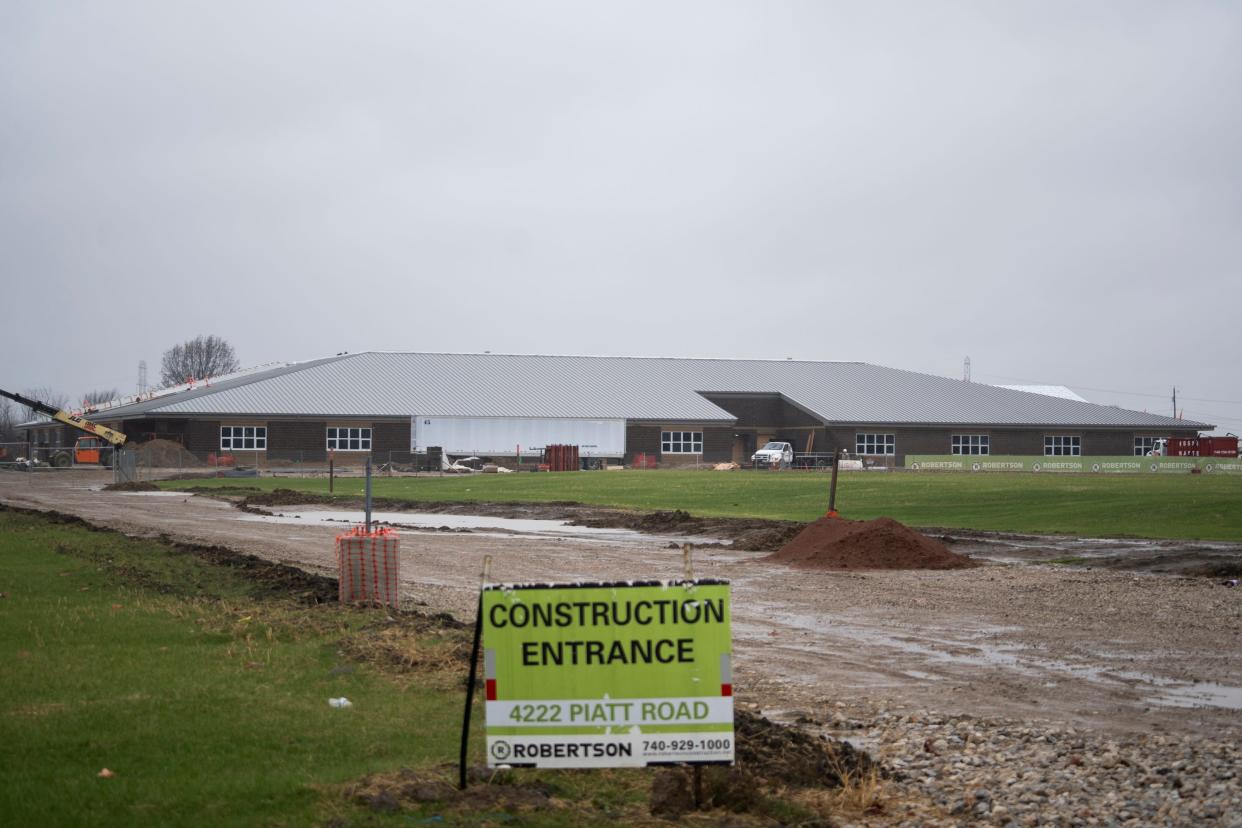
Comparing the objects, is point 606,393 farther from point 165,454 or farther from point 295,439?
point 165,454

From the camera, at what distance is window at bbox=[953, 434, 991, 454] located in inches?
3580

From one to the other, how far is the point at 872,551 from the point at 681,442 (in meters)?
64.8

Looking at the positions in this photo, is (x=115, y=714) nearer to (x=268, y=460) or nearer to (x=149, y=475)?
(x=149, y=475)

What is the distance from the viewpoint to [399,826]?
7223mm

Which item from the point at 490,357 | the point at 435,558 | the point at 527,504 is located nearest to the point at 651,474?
the point at 527,504

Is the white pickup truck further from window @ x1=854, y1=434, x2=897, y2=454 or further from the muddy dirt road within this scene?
the muddy dirt road

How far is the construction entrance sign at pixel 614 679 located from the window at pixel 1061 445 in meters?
88.9

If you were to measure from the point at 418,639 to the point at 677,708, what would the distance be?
21.5 feet

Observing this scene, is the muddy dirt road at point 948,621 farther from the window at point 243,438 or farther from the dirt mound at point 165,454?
the window at point 243,438

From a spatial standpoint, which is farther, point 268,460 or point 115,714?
point 268,460

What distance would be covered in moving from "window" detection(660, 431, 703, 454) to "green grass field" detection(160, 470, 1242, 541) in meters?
23.1

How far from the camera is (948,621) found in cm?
1670

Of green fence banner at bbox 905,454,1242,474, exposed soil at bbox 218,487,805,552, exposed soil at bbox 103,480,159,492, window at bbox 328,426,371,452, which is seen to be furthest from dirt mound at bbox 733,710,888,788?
window at bbox 328,426,371,452

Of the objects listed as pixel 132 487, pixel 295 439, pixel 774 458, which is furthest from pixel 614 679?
pixel 295 439
